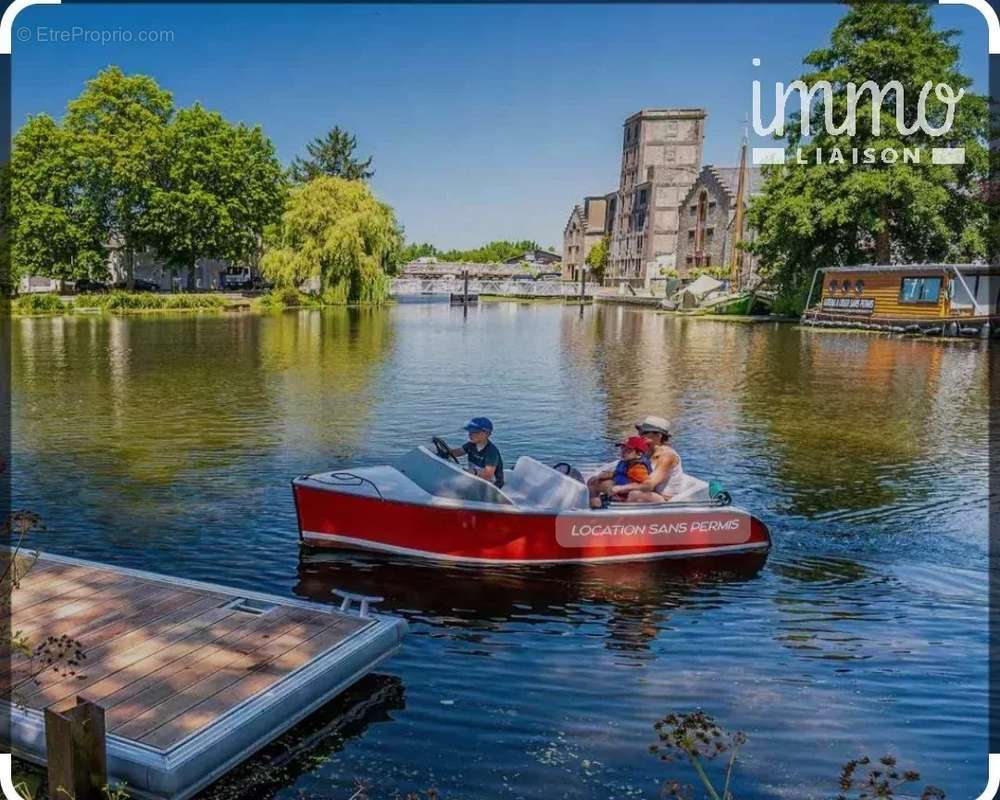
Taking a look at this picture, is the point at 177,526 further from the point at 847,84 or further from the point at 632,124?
the point at 632,124

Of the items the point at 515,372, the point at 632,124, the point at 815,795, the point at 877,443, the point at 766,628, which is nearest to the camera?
the point at 815,795

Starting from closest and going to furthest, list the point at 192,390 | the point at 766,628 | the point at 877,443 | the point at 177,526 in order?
1. the point at 766,628
2. the point at 177,526
3. the point at 877,443
4. the point at 192,390

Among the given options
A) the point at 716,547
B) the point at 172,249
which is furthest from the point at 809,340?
the point at 172,249

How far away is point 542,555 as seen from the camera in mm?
11844

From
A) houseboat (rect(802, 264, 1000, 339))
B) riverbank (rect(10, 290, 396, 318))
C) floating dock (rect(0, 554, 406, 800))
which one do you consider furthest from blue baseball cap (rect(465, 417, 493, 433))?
riverbank (rect(10, 290, 396, 318))

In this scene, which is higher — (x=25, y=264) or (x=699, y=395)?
(x=25, y=264)

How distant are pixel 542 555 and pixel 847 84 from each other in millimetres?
54557

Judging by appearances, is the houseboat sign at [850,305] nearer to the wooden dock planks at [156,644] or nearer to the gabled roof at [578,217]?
the wooden dock planks at [156,644]

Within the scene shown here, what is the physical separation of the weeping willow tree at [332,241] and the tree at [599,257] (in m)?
74.5

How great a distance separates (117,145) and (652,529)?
6769cm

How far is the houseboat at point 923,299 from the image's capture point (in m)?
48.8

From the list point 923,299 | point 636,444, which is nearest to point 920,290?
point 923,299

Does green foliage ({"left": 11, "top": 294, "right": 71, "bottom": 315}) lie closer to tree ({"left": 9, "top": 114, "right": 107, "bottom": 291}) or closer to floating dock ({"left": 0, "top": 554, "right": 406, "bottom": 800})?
tree ({"left": 9, "top": 114, "right": 107, "bottom": 291})

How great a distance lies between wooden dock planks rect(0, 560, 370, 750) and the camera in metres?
7.12
